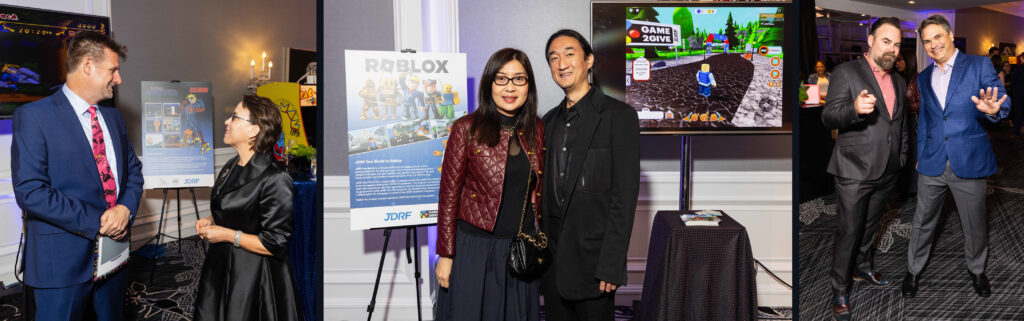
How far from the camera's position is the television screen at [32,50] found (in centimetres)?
372

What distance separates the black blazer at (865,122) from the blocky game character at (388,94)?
2.21 m

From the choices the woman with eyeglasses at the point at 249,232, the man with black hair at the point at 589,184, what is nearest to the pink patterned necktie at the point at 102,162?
the woman with eyeglasses at the point at 249,232

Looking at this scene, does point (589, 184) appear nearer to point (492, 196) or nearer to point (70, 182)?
point (492, 196)

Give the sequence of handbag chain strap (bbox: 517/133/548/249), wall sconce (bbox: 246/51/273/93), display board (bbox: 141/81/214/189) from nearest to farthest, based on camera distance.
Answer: handbag chain strap (bbox: 517/133/548/249) → display board (bbox: 141/81/214/189) → wall sconce (bbox: 246/51/273/93)

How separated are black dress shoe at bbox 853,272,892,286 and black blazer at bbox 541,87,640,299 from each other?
263cm

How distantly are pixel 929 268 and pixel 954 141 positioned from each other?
1222 mm

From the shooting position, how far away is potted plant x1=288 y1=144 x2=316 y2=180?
321 centimetres

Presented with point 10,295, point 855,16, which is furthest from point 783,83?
point 855,16

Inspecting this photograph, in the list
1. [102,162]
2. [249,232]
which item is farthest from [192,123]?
[249,232]

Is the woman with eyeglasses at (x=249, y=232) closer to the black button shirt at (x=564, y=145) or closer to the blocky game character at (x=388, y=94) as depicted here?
the blocky game character at (x=388, y=94)

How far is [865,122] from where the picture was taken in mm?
3195

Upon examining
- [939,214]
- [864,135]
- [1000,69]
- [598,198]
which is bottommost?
[939,214]

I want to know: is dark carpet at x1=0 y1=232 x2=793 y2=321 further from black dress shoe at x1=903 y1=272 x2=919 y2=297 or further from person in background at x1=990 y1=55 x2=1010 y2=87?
person in background at x1=990 y1=55 x2=1010 y2=87

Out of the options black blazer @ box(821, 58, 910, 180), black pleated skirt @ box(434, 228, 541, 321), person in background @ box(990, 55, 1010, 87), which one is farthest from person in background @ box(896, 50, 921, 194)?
person in background @ box(990, 55, 1010, 87)
